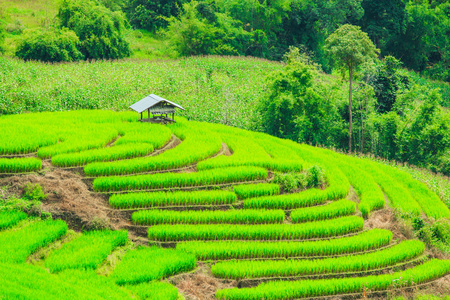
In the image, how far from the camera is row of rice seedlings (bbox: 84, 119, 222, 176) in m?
15.4

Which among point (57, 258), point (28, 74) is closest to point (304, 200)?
point (57, 258)

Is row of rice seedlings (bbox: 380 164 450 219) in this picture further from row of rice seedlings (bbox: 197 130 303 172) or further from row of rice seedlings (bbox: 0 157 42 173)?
row of rice seedlings (bbox: 0 157 42 173)

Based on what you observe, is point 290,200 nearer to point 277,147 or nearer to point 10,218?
point 277,147

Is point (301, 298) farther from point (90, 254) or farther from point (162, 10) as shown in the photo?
point (162, 10)

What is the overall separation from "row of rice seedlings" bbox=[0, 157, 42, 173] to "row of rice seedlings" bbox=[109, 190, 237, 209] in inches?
120

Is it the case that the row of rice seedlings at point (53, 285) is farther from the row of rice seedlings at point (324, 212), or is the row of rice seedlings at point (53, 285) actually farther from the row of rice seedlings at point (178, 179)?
the row of rice seedlings at point (324, 212)

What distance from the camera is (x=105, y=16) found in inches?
1350

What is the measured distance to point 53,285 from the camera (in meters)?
9.84

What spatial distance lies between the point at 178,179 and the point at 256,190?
115 inches

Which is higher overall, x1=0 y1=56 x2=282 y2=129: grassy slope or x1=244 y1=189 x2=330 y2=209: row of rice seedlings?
x1=0 y1=56 x2=282 y2=129: grassy slope

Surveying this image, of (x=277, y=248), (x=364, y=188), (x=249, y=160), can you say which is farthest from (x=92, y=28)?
(x=277, y=248)

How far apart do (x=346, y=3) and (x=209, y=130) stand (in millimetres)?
29580

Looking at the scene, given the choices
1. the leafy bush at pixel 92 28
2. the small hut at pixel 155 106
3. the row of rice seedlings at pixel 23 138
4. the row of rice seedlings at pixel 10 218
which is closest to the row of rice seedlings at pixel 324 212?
the small hut at pixel 155 106

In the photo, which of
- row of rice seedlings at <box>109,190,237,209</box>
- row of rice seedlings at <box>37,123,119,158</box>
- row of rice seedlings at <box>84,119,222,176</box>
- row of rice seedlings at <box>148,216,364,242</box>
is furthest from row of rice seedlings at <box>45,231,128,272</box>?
row of rice seedlings at <box>37,123,119,158</box>
